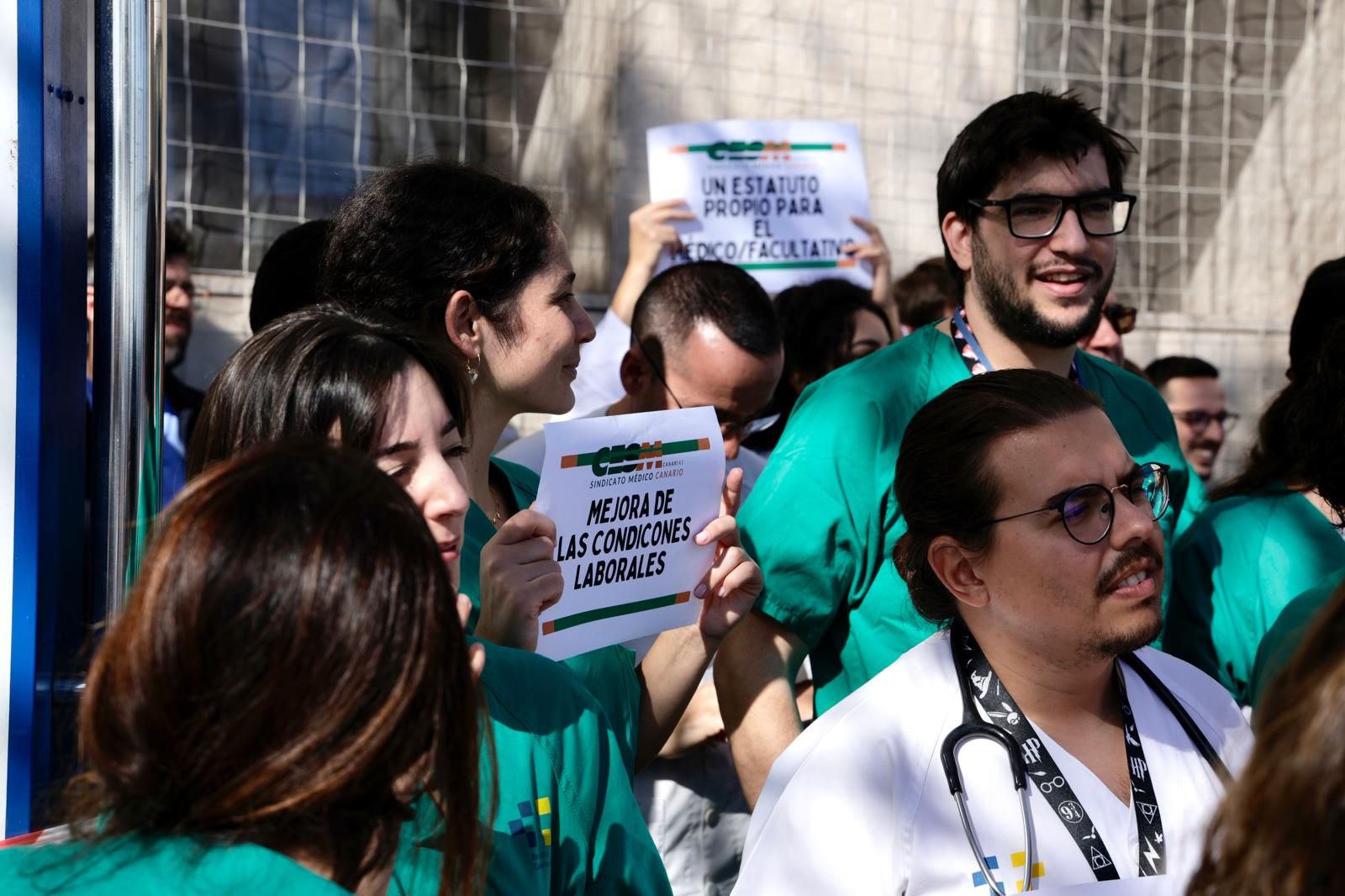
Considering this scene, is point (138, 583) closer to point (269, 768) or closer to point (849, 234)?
point (269, 768)

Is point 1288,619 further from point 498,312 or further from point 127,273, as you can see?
point 127,273

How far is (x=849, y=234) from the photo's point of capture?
498cm

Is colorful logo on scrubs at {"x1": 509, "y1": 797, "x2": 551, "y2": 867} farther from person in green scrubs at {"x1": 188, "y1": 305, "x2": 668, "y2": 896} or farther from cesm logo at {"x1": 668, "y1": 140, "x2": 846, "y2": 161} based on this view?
cesm logo at {"x1": 668, "y1": 140, "x2": 846, "y2": 161}

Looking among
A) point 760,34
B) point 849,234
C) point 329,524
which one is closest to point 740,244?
point 849,234

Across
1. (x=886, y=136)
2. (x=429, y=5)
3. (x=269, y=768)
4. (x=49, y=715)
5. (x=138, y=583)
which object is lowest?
(x=49, y=715)

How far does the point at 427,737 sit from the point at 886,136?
5.54m

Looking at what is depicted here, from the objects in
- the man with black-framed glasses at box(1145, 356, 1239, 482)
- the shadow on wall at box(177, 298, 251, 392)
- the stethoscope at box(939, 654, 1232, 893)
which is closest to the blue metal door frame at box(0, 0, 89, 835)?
the stethoscope at box(939, 654, 1232, 893)

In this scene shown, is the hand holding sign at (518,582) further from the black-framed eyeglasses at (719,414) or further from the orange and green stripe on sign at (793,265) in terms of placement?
the orange and green stripe on sign at (793,265)

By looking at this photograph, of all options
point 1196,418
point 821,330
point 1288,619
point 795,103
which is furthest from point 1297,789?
point 795,103

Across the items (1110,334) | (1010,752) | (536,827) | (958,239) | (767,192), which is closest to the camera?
(536,827)

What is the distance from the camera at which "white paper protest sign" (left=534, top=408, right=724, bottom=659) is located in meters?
2.33

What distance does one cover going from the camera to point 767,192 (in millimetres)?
4871

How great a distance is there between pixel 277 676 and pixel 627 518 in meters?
1.28

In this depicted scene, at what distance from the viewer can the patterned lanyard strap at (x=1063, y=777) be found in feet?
6.53
